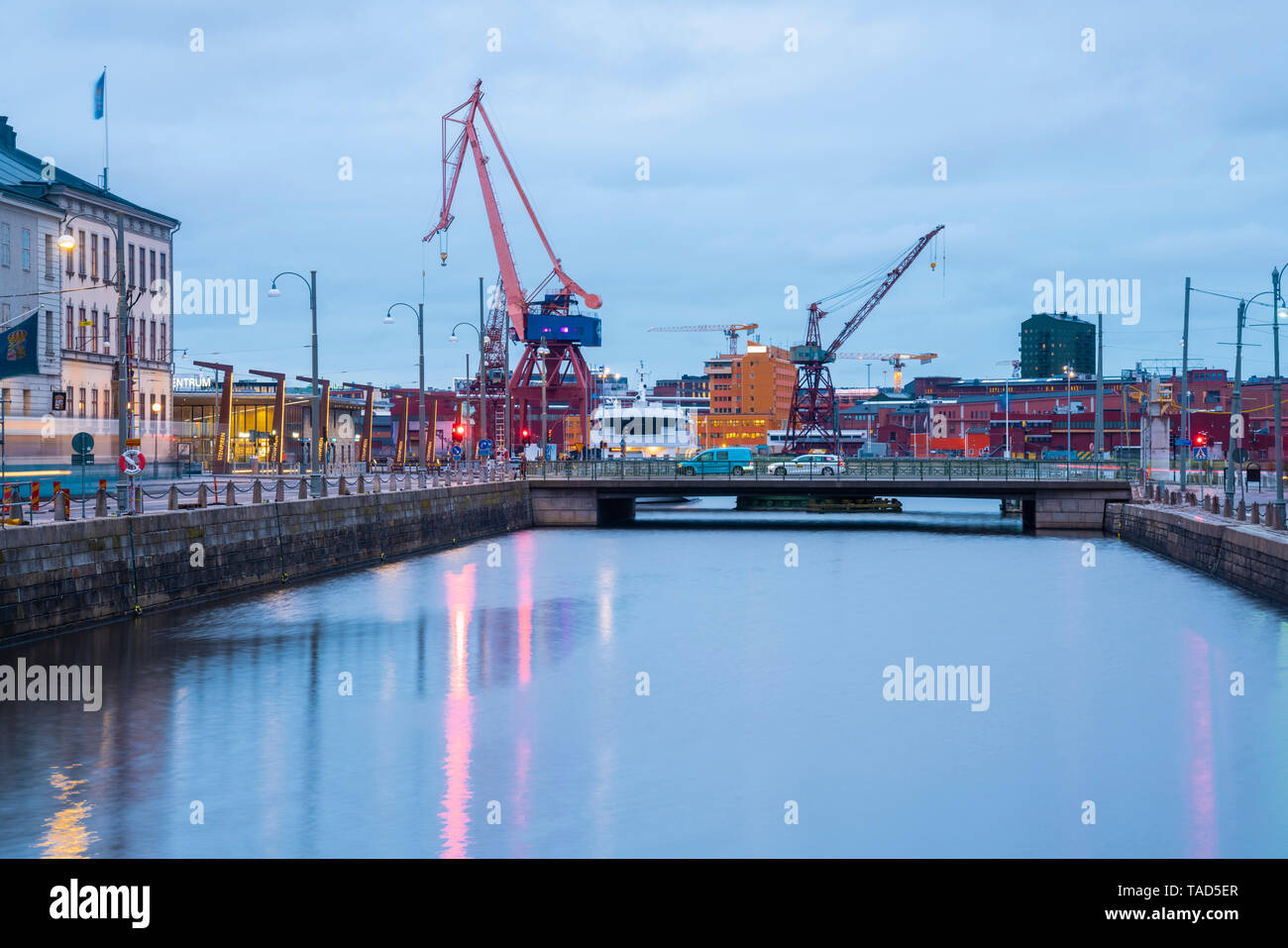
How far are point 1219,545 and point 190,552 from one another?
36280 mm

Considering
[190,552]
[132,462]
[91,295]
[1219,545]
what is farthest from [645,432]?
[132,462]

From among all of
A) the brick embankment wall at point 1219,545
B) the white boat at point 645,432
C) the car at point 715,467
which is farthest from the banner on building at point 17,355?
the white boat at point 645,432

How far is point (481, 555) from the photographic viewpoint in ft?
212

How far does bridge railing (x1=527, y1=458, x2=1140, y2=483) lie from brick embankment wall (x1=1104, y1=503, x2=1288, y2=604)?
992cm

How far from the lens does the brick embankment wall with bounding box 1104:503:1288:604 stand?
42750 mm

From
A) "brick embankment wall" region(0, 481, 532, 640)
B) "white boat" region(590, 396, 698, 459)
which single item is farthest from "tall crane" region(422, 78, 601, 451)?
"brick embankment wall" region(0, 481, 532, 640)

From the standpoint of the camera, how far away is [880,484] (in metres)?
80.7

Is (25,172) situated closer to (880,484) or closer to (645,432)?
(880,484)

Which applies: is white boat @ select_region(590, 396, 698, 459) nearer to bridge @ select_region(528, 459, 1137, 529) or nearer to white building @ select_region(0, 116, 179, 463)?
bridge @ select_region(528, 459, 1137, 529)

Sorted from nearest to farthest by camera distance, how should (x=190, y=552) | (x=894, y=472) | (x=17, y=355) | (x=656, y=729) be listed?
1. (x=656, y=729)
2. (x=190, y=552)
3. (x=17, y=355)
4. (x=894, y=472)

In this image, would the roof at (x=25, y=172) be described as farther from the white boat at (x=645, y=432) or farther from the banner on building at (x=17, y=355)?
the white boat at (x=645, y=432)

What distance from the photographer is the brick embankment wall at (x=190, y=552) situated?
1267 inches

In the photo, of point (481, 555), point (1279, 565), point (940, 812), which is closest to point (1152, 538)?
point (1279, 565)
